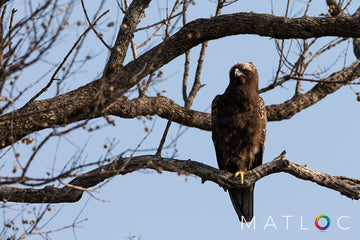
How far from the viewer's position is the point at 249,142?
636 centimetres

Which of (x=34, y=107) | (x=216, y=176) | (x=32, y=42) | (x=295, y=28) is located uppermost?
(x=295, y=28)

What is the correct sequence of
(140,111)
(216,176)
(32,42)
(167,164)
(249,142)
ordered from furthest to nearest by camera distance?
Answer: (249,142) → (140,111) → (216,176) → (167,164) → (32,42)

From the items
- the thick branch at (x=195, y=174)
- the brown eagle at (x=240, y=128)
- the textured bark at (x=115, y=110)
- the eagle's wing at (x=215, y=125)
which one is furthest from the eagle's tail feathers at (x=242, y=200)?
the thick branch at (x=195, y=174)

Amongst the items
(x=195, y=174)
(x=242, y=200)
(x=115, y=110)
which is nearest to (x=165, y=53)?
(x=115, y=110)

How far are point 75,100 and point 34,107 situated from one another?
40cm

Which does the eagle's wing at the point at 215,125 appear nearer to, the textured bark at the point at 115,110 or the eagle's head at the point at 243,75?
the textured bark at the point at 115,110

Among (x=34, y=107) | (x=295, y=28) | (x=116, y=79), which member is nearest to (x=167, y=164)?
(x=116, y=79)

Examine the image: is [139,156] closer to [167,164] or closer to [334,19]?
[167,164]

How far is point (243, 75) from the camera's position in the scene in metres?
6.53

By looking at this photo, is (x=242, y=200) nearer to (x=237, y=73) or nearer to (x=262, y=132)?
(x=262, y=132)

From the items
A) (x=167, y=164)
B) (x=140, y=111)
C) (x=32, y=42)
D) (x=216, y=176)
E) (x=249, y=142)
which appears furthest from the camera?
(x=249, y=142)

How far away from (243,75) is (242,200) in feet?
5.11

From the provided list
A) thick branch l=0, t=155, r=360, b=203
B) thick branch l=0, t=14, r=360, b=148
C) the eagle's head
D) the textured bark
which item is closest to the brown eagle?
the eagle's head

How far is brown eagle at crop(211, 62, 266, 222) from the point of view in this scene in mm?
6328
